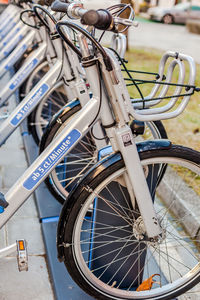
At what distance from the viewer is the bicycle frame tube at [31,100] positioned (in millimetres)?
2762

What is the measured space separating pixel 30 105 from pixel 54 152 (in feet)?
3.50

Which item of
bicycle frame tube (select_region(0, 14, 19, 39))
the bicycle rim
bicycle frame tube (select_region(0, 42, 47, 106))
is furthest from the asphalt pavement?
the bicycle rim

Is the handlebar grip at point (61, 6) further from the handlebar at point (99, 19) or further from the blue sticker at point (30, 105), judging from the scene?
the blue sticker at point (30, 105)

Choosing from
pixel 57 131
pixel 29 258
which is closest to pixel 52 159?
pixel 57 131

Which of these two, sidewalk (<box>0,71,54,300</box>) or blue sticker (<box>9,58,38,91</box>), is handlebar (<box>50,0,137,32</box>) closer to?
sidewalk (<box>0,71,54,300</box>)

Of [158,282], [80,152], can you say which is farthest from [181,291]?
[80,152]

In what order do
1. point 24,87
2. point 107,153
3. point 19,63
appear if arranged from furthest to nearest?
point 19,63
point 24,87
point 107,153

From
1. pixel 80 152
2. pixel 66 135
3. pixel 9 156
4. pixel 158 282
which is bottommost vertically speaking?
pixel 9 156

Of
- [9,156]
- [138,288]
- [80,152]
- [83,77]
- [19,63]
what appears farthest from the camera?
[19,63]

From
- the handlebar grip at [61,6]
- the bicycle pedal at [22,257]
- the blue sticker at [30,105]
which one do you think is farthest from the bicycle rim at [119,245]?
the blue sticker at [30,105]

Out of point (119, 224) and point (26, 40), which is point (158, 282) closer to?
point (119, 224)

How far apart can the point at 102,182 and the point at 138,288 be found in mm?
671

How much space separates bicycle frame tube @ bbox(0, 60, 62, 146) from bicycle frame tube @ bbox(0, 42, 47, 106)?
0.60 metres

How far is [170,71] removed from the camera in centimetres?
196
